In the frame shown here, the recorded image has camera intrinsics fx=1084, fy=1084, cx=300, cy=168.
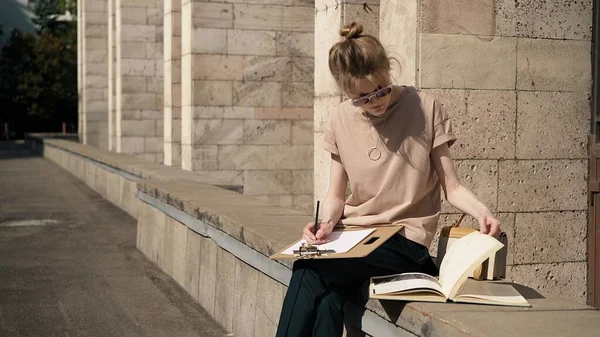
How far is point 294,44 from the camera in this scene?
17.0 meters

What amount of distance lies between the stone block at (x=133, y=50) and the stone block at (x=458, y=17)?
1839cm

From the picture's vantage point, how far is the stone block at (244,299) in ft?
21.3

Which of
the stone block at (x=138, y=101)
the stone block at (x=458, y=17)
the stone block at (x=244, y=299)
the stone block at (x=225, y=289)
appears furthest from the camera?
the stone block at (x=138, y=101)

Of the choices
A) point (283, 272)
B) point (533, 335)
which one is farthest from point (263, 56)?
point (533, 335)

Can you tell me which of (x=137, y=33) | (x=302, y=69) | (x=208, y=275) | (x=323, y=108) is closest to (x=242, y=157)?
(x=302, y=69)

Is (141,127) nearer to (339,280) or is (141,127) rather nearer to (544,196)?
(544,196)

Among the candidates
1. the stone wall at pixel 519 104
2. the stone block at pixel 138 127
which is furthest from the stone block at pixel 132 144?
the stone wall at pixel 519 104

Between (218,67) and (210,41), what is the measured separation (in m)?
0.43

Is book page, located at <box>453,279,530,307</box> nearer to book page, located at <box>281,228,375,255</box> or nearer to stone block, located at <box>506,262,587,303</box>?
book page, located at <box>281,228,375,255</box>

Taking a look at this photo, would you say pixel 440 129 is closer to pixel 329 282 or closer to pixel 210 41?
pixel 329 282

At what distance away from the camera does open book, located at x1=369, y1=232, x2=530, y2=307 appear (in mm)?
4027

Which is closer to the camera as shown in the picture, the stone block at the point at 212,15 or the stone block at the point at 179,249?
the stone block at the point at 179,249

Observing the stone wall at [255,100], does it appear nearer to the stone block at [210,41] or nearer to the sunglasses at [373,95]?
the stone block at [210,41]

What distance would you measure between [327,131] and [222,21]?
12.0 m
